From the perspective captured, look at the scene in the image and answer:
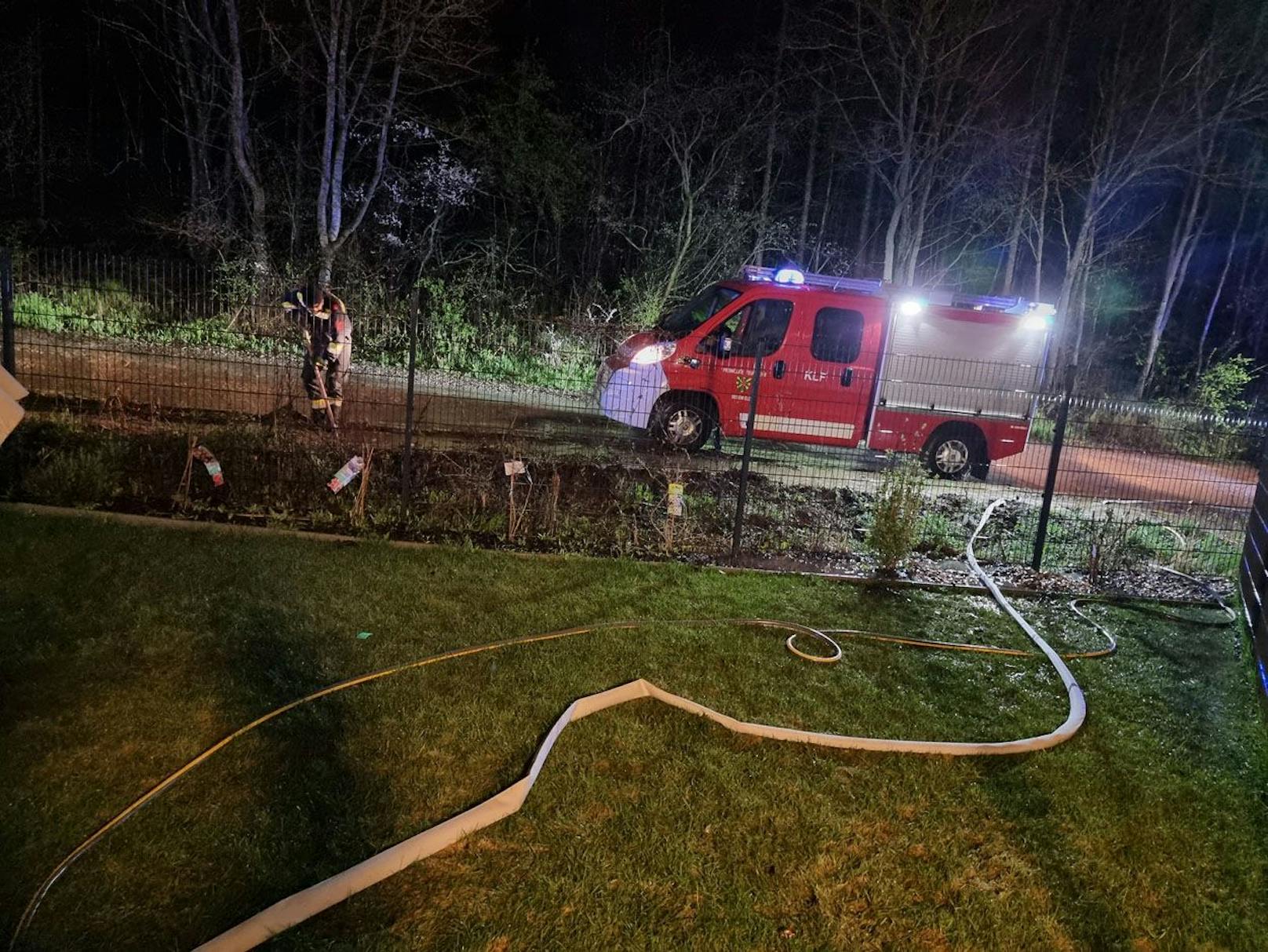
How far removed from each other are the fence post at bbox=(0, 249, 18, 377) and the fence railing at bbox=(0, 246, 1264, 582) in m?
0.02

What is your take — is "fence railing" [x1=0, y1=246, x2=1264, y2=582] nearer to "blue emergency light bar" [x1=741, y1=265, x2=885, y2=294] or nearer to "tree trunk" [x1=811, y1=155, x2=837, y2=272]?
"blue emergency light bar" [x1=741, y1=265, x2=885, y2=294]

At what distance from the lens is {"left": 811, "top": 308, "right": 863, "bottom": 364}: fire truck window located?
390 inches

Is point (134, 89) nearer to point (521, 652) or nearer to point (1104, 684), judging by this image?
point (521, 652)

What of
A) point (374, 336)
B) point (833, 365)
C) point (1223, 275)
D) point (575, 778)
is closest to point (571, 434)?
point (374, 336)

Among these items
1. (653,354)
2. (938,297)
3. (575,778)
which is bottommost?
(575,778)

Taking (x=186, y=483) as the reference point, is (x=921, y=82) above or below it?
above

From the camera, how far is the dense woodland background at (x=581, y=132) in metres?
17.6

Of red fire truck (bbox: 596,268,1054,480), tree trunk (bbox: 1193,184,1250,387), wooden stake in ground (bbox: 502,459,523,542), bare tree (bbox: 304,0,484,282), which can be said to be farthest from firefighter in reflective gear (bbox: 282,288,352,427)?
tree trunk (bbox: 1193,184,1250,387)

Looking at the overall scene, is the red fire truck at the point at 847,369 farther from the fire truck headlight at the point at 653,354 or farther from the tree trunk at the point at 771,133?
the tree trunk at the point at 771,133

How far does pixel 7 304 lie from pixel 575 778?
593 cm

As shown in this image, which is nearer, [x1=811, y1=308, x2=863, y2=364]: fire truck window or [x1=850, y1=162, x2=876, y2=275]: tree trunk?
[x1=811, y1=308, x2=863, y2=364]: fire truck window

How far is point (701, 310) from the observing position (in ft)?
33.6

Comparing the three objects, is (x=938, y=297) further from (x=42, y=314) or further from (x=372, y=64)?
(x=372, y=64)

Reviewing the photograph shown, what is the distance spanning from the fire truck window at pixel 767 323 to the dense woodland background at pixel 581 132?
26.3ft
